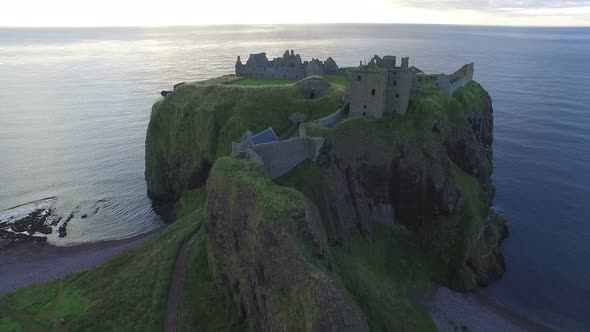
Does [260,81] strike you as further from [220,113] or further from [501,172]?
[501,172]

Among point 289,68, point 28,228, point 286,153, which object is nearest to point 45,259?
point 28,228

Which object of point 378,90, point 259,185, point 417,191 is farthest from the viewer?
point 417,191

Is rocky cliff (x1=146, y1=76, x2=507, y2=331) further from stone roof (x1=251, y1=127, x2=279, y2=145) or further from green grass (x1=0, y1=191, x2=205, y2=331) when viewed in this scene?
green grass (x1=0, y1=191, x2=205, y2=331)

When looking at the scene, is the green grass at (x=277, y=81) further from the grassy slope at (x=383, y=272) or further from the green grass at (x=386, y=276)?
the green grass at (x=386, y=276)

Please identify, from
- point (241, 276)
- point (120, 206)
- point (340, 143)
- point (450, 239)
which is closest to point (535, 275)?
point (450, 239)

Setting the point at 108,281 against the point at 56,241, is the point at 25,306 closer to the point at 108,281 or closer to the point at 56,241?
the point at 108,281

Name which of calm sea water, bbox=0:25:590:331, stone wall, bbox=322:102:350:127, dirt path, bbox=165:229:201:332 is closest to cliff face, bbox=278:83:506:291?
stone wall, bbox=322:102:350:127
